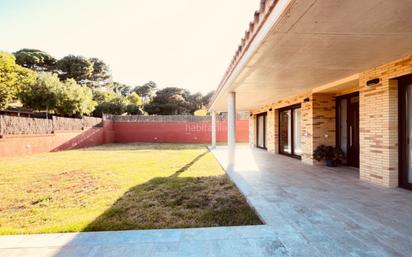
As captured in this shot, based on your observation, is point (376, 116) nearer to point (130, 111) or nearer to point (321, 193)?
point (321, 193)

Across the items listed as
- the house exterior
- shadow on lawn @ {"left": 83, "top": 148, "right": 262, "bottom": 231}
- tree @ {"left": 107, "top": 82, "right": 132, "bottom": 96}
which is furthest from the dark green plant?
tree @ {"left": 107, "top": 82, "right": 132, "bottom": 96}

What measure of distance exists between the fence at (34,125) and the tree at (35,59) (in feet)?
71.4

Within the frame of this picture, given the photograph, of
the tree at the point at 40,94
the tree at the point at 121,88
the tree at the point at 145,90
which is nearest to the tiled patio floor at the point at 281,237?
the tree at the point at 40,94

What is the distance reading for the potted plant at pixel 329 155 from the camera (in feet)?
27.1

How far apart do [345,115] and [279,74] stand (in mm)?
3637

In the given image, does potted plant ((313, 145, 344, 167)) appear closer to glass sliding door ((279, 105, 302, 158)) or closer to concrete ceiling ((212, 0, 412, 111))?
glass sliding door ((279, 105, 302, 158))

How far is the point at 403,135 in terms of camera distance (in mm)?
5293

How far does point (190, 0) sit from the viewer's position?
8.91 meters

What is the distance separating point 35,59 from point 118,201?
36.3m

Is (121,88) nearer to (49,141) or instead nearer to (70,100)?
(70,100)

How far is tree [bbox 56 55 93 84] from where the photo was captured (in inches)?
1340

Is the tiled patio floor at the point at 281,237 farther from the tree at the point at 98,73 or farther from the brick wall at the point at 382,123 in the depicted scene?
the tree at the point at 98,73

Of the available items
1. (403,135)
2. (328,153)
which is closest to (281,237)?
(403,135)

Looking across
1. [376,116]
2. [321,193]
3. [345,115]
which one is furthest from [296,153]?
[321,193]
